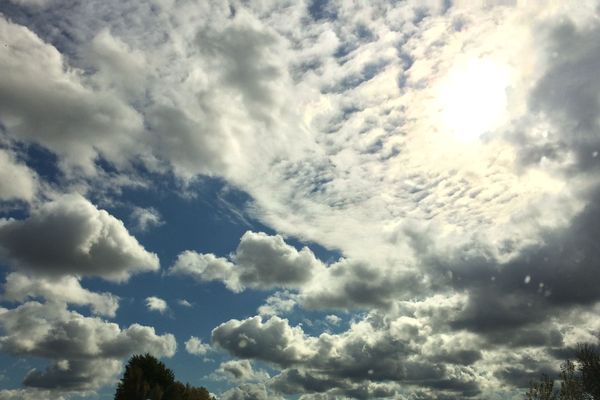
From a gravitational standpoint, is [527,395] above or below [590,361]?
below

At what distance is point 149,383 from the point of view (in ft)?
231

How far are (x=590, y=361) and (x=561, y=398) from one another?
866 cm

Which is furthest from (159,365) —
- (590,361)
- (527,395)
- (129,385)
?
(590,361)

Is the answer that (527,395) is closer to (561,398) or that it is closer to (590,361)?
(561,398)

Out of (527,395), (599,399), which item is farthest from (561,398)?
(599,399)

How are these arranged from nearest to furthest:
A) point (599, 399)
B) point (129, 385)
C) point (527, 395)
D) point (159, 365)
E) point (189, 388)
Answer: point (527, 395)
point (599, 399)
point (129, 385)
point (159, 365)
point (189, 388)

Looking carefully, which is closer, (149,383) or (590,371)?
(590,371)

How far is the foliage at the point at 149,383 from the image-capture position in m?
64.4

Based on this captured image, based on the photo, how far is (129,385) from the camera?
218ft

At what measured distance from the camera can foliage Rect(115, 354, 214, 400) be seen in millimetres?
64375

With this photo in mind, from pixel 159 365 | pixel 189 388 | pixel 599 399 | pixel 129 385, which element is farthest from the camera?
pixel 189 388

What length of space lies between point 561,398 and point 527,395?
3.79 metres

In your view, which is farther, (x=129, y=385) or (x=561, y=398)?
(x=129, y=385)

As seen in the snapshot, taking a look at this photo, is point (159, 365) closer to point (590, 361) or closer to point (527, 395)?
point (527, 395)
